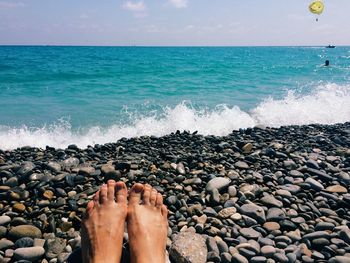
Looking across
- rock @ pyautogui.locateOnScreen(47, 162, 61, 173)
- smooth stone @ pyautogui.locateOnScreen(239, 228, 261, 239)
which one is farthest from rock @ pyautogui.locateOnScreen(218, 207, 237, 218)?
rock @ pyautogui.locateOnScreen(47, 162, 61, 173)

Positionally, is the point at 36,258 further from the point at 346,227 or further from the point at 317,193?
the point at 317,193

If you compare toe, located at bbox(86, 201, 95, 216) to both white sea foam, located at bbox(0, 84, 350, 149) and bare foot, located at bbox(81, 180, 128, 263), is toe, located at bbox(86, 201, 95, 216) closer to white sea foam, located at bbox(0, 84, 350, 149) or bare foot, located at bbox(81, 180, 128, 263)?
bare foot, located at bbox(81, 180, 128, 263)

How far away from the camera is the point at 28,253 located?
7.48ft

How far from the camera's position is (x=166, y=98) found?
12.5 meters

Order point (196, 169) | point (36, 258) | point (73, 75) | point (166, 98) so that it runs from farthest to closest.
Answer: point (73, 75) → point (166, 98) → point (196, 169) → point (36, 258)

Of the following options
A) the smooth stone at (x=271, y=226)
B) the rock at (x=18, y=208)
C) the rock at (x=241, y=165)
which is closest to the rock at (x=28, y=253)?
the rock at (x=18, y=208)

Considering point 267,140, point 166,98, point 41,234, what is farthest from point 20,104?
point 41,234

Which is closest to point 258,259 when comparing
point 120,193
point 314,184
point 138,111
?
point 120,193

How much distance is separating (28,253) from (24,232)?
0.86 ft

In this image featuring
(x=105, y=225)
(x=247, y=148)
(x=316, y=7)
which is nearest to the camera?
(x=105, y=225)

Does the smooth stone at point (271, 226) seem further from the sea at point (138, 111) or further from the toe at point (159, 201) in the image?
the sea at point (138, 111)

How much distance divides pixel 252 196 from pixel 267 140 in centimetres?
247

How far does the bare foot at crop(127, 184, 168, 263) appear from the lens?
7.55 feet

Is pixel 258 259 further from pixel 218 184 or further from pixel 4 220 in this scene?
pixel 4 220
